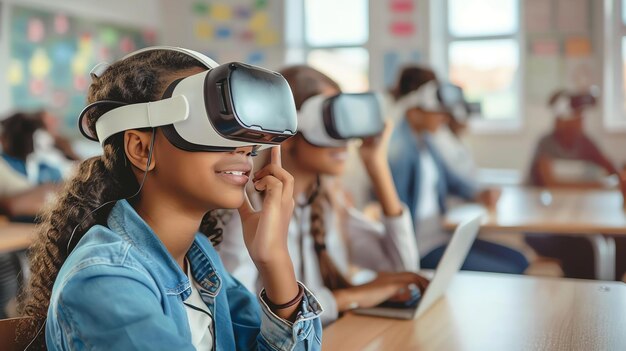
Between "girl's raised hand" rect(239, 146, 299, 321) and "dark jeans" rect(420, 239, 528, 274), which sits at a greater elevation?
"girl's raised hand" rect(239, 146, 299, 321)

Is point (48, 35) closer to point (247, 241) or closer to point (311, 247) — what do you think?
point (311, 247)

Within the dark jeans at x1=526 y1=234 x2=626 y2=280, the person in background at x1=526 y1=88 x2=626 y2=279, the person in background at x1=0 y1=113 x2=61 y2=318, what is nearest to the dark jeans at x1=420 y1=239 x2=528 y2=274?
the dark jeans at x1=526 y1=234 x2=626 y2=280

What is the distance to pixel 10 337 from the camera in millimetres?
1054

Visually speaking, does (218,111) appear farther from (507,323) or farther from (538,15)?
(538,15)

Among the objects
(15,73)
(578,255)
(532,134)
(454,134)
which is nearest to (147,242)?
(578,255)

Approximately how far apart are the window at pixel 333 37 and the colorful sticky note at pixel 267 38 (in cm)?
13

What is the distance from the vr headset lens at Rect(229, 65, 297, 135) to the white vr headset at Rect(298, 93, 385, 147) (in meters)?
0.58

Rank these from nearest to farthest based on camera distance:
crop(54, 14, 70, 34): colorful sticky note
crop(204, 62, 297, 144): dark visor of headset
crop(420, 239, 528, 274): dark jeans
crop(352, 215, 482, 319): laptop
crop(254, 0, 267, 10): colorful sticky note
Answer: crop(204, 62, 297, 144): dark visor of headset < crop(352, 215, 482, 319): laptop < crop(420, 239, 528, 274): dark jeans < crop(54, 14, 70, 34): colorful sticky note < crop(254, 0, 267, 10): colorful sticky note

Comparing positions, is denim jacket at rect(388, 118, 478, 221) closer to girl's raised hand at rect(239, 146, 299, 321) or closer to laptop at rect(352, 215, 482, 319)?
laptop at rect(352, 215, 482, 319)

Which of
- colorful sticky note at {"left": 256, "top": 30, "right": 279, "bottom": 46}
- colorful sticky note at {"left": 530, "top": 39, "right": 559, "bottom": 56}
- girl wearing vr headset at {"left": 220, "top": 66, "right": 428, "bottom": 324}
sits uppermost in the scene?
colorful sticky note at {"left": 256, "top": 30, "right": 279, "bottom": 46}

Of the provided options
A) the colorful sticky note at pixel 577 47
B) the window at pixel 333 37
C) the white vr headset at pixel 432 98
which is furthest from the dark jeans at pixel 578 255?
the window at pixel 333 37

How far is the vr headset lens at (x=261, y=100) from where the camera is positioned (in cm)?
96

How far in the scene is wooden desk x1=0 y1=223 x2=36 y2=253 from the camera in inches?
104

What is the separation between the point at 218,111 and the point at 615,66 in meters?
5.17
